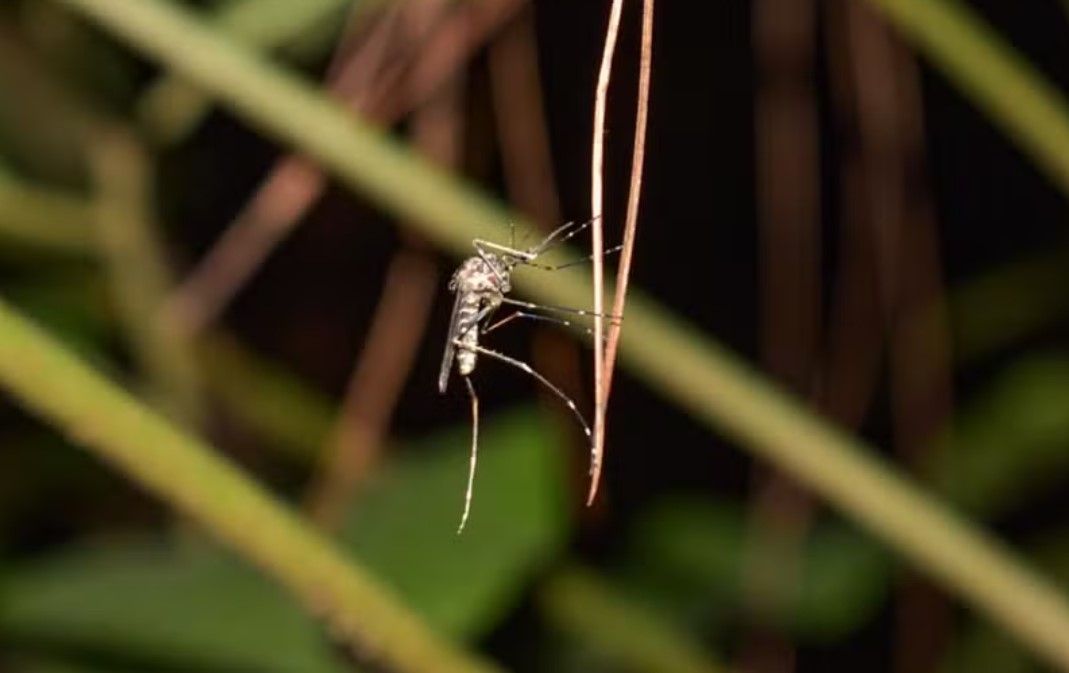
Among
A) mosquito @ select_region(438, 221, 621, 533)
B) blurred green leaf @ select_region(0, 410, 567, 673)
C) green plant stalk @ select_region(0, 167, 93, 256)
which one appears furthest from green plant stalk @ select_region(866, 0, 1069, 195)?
green plant stalk @ select_region(0, 167, 93, 256)

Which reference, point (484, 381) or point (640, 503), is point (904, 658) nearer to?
point (640, 503)

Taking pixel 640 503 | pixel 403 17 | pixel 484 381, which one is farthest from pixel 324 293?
pixel 403 17

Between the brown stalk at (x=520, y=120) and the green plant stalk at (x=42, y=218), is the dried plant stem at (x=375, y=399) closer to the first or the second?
the brown stalk at (x=520, y=120)

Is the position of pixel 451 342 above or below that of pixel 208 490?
above

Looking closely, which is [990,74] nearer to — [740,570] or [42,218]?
[42,218]

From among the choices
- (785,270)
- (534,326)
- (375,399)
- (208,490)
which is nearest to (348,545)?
(375,399)

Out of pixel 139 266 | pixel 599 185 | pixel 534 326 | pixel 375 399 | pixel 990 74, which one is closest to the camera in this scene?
pixel 599 185
